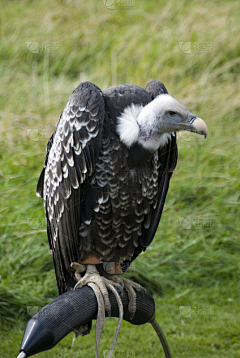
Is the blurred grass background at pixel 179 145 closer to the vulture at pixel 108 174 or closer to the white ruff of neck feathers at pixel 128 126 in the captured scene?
the vulture at pixel 108 174

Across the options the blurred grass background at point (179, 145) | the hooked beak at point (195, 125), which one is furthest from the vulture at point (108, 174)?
the blurred grass background at point (179, 145)

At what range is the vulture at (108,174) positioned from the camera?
213cm

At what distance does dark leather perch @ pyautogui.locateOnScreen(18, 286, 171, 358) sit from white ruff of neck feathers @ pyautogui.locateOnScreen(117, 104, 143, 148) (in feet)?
2.45

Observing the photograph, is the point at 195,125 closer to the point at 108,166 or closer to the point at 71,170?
the point at 108,166

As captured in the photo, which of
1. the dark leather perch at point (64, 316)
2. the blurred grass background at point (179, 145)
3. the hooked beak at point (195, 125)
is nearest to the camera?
the dark leather perch at point (64, 316)

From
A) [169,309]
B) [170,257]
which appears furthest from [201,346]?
[170,257]

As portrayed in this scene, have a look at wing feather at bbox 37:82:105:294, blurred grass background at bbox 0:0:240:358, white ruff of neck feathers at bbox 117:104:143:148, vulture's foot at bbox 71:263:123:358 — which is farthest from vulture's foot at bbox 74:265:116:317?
blurred grass background at bbox 0:0:240:358

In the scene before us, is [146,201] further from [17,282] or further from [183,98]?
[183,98]

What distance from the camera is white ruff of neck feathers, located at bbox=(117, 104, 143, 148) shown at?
2.11 meters

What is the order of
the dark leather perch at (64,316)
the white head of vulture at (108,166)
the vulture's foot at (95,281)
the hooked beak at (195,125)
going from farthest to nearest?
the vulture's foot at (95,281)
the white head of vulture at (108,166)
the hooked beak at (195,125)
the dark leather perch at (64,316)

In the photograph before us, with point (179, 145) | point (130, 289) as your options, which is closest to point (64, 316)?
point (130, 289)

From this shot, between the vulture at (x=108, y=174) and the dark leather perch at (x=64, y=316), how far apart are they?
75mm

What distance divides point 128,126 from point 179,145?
2.61 metres

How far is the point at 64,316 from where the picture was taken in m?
1.86
